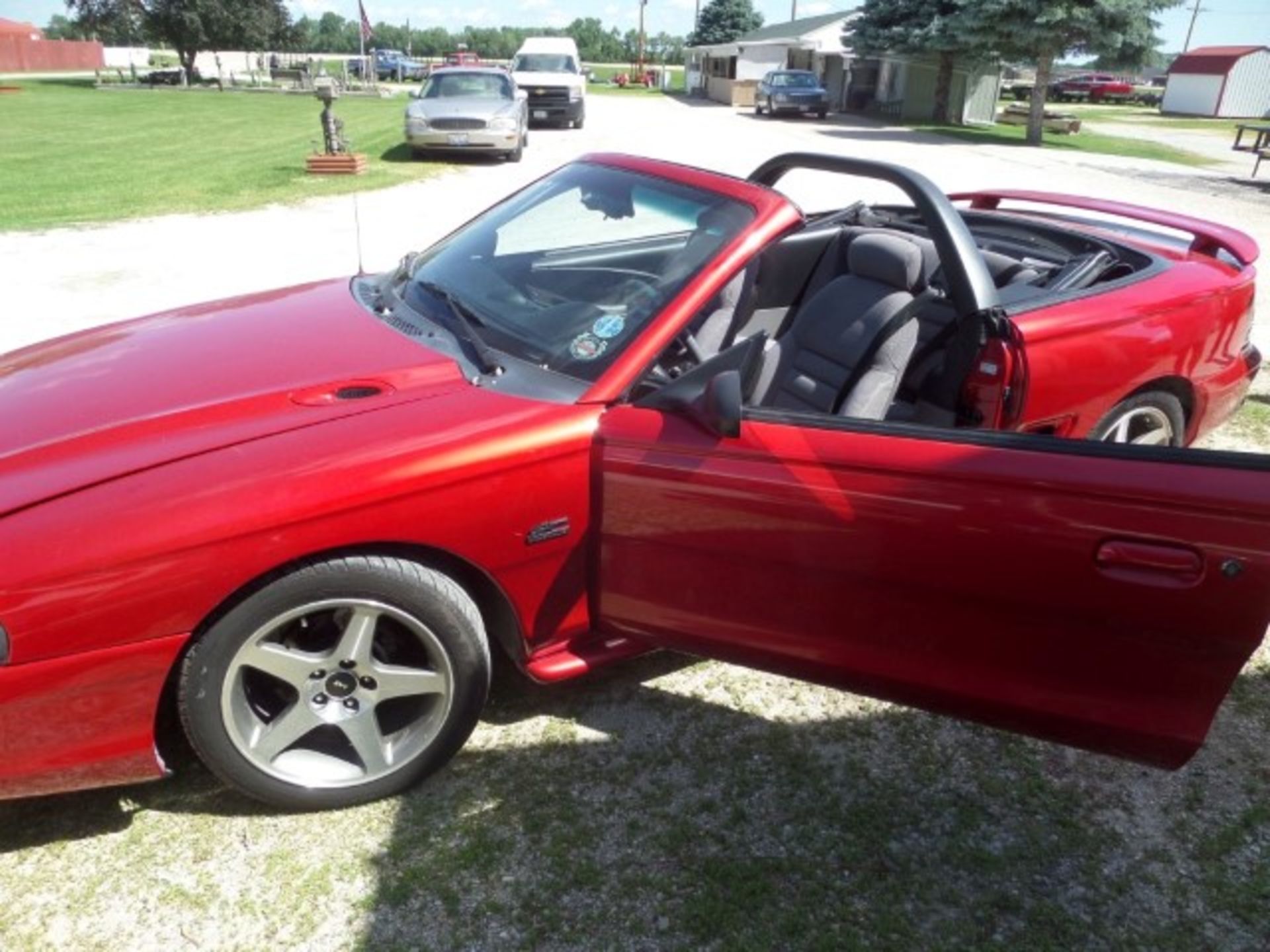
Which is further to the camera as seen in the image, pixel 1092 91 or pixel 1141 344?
pixel 1092 91

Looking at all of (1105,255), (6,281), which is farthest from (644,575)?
(6,281)

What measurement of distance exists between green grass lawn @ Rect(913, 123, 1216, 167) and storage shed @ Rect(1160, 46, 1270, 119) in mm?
20076

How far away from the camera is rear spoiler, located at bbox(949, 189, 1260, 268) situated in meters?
4.07

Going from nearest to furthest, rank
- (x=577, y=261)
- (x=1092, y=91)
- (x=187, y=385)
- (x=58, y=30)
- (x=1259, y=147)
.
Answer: (x=187, y=385) < (x=577, y=261) < (x=1259, y=147) < (x=1092, y=91) < (x=58, y=30)

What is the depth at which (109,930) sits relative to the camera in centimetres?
211

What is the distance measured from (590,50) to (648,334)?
399ft

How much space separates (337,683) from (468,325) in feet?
3.59

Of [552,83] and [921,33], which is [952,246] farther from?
[921,33]

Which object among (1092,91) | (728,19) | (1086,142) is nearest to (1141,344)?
(1086,142)

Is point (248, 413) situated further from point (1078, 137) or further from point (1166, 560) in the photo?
point (1078, 137)

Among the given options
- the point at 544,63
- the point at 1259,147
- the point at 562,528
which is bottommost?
the point at 1259,147

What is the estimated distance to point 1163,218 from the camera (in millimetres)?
4371

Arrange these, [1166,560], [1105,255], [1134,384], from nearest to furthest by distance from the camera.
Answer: [1166,560] < [1134,384] < [1105,255]

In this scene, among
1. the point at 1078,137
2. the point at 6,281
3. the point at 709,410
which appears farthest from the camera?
the point at 1078,137
